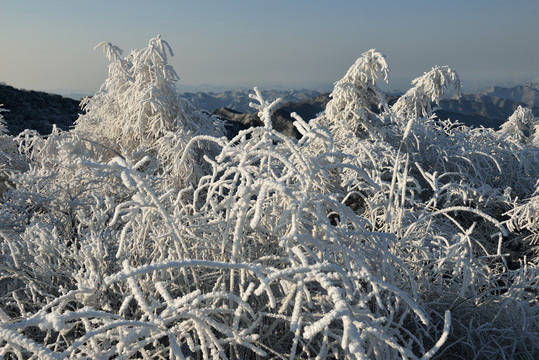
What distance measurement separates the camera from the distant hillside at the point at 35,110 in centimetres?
1866

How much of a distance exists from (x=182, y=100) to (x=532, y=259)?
603 centimetres

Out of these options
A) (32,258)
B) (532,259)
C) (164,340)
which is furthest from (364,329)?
(532,259)

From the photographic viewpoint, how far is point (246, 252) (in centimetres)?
211

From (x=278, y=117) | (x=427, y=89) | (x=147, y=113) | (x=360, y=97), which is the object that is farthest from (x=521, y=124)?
(x=147, y=113)

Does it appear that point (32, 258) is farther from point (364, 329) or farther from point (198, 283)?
point (364, 329)

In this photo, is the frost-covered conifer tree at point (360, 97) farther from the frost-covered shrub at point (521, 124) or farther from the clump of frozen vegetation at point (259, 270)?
the frost-covered shrub at point (521, 124)

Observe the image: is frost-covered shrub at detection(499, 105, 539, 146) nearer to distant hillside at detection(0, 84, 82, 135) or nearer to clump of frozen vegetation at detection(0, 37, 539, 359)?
clump of frozen vegetation at detection(0, 37, 539, 359)

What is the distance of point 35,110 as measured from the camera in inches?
884

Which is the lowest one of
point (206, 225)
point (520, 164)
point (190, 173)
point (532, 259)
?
point (532, 259)

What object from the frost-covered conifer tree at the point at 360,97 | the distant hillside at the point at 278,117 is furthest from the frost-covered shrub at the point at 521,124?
the frost-covered conifer tree at the point at 360,97

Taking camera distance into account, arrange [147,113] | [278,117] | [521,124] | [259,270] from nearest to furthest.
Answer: [259,270] → [147,113] → [521,124] → [278,117]

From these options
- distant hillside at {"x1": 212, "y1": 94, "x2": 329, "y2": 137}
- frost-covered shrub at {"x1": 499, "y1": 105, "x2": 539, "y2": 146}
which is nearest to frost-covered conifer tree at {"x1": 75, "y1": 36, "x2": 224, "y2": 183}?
distant hillside at {"x1": 212, "y1": 94, "x2": 329, "y2": 137}

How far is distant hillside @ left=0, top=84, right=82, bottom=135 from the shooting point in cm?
1866

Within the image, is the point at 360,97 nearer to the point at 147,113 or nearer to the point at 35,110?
the point at 147,113
